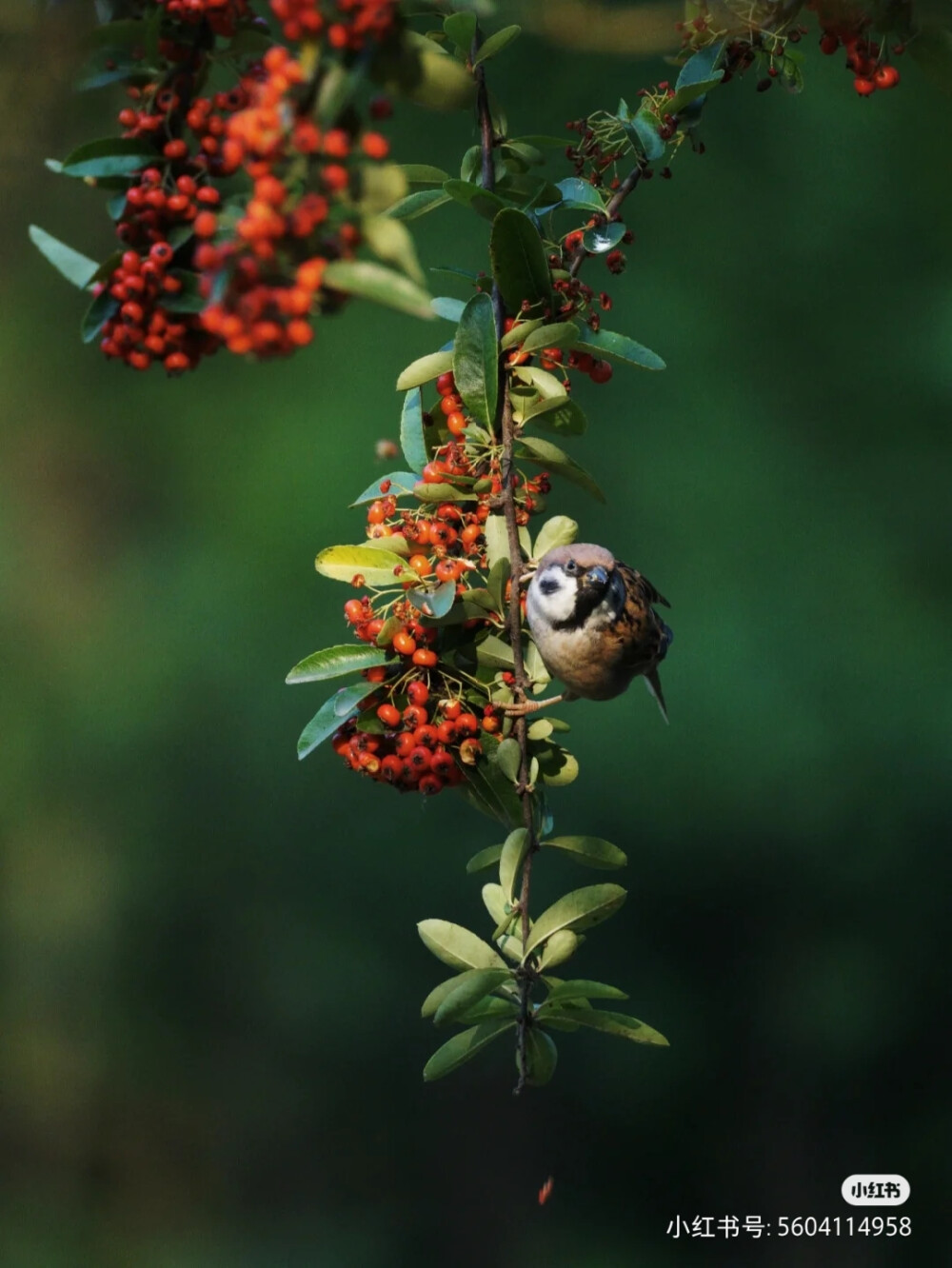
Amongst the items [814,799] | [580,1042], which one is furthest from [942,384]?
[580,1042]

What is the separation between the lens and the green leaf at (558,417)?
1202 mm

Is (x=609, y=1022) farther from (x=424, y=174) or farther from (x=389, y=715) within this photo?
(x=424, y=174)

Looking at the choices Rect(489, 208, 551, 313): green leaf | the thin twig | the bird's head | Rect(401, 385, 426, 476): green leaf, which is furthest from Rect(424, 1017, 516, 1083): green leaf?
Rect(489, 208, 551, 313): green leaf

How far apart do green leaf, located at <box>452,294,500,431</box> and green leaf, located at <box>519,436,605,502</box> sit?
7 cm

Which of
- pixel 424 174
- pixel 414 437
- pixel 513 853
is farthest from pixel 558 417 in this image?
pixel 513 853

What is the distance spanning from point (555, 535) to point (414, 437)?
17cm

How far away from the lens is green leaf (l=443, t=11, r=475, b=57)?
3.54ft

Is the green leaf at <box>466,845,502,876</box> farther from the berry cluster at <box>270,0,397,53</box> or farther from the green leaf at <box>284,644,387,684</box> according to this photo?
the berry cluster at <box>270,0,397,53</box>

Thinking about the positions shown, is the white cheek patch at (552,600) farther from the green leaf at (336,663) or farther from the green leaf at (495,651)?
the green leaf at (336,663)

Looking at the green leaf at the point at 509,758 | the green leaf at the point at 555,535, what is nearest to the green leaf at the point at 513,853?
the green leaf at the point at 509,758

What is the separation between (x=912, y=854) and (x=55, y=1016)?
2304 millimetres

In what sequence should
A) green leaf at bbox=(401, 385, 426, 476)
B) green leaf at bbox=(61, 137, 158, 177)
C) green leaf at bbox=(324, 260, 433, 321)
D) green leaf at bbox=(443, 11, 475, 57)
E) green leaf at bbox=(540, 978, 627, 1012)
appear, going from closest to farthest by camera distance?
green leaf at bbox=(324, 260, 433, 321) → green leaf at bbox=(61, 137, 158, 177) → green leaf at bbox=(443, 11, 475, 57) → green leaf at bbox=(540, 978, 627, 1012) → green leaf at bbox=(401, 385, 426, 476)

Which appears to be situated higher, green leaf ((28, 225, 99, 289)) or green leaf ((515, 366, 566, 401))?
green leaf ((28, 225, 99, 289))

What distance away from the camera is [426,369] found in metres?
1.25
